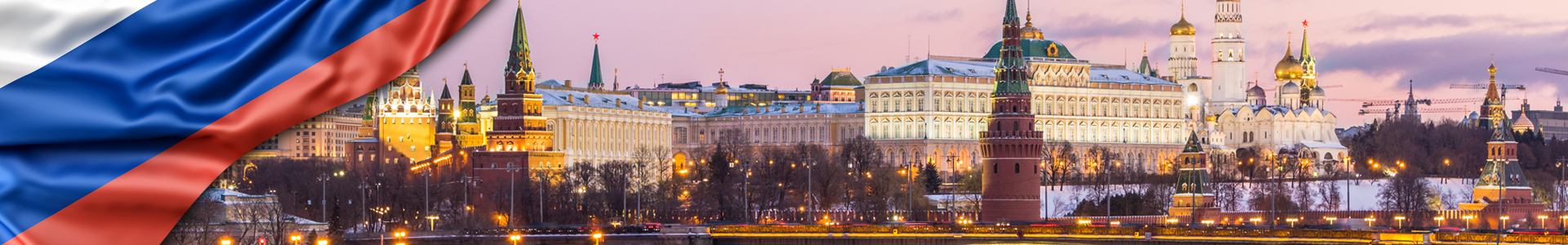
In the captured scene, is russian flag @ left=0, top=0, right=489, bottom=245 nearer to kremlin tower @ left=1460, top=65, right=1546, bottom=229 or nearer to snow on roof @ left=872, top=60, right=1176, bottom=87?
kremlin tower @ left=1460, top=65, right=1546, bottom=229

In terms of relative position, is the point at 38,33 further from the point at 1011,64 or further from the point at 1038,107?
the point at 1038,107

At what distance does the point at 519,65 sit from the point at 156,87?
128 m

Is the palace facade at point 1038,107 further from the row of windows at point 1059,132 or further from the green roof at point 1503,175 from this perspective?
the green roof at point 1503,175

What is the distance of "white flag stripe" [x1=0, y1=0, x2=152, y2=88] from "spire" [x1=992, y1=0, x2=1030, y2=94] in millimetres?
100163

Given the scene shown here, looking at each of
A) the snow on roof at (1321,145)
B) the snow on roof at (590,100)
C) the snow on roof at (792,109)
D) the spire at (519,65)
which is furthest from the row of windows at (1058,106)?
the spire at (519,65)

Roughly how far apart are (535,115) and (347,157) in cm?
3195

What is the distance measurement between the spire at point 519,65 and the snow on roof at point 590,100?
12.5 metres

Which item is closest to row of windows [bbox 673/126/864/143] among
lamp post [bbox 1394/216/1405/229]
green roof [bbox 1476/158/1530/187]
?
green roof [bbox 1476/158/1530/187]

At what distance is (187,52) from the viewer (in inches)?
253

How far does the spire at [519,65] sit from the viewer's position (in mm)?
133250

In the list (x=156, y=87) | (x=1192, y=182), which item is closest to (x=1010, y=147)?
(x=1192, y=182)

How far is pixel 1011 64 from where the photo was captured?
106500mm

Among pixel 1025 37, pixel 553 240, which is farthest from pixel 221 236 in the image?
pixel 1025 37

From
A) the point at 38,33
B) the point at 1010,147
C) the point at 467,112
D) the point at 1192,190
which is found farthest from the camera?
the point at 467,112
